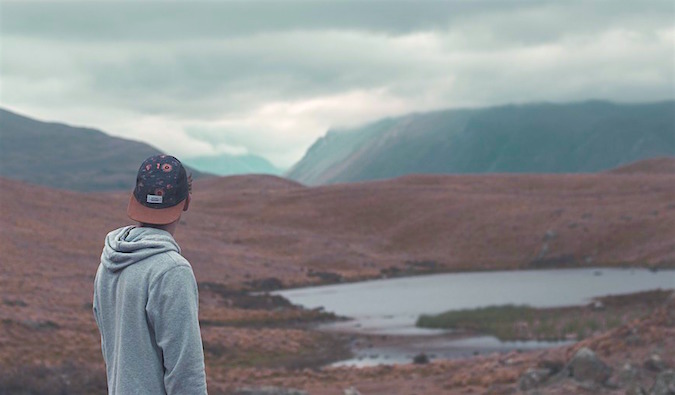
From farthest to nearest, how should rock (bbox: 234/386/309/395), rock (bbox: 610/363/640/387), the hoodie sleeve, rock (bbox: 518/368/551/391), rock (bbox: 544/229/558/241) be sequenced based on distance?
rock (bbox: 544/229/558/241), rock (bbox: 234/386/309/395), rock (bbox: 518/368/551/391), rock (bbox: 610/363/640/387), the hoodie sleeve

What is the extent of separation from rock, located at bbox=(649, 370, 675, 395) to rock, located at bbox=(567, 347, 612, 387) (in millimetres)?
2005

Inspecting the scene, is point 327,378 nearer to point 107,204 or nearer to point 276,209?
point 107,204

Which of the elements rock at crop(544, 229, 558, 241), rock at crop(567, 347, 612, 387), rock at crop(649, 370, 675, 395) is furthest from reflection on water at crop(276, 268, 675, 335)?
rock at crop(649, 370, 675, 395)

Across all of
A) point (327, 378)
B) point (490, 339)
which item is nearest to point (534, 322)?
point (490, 339)

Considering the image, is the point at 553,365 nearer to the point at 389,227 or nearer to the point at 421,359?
the point at 421,359

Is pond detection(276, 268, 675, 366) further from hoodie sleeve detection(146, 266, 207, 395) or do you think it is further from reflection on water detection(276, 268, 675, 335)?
hoodie sleeve detection(146, 266, 207, 395)

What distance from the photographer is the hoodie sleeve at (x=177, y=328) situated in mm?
4117

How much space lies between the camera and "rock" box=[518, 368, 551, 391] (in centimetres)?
1894

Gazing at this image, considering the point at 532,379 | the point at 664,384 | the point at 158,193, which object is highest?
the point at 158,193

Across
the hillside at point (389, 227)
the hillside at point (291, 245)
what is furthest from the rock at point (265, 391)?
the hillside at point (389, 227)

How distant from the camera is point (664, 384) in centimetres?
1525

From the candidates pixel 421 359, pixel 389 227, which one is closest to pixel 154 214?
pixel 421 359

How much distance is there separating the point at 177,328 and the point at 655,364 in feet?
49.8

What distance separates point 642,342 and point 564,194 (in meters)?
67.6
